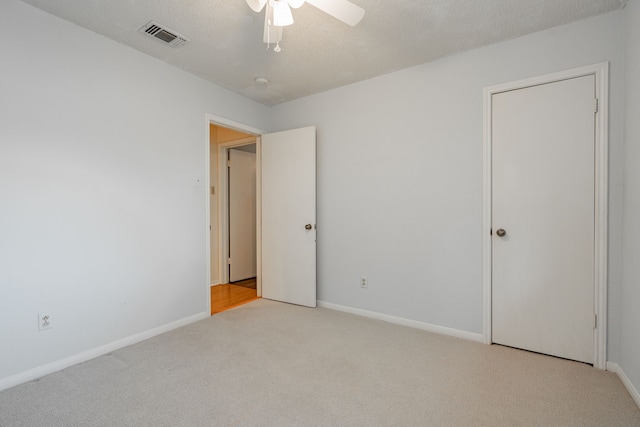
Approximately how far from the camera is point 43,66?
6.86 ft

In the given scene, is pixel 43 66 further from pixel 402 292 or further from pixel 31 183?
pixel 402 292

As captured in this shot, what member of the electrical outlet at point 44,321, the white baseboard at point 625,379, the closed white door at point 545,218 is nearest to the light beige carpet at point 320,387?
the white baseboard at point 625,379

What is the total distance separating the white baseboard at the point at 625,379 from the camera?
1.78 metres

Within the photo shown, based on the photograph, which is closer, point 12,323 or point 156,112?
point 12,323

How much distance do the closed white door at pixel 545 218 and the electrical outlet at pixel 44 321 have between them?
335 centimetres

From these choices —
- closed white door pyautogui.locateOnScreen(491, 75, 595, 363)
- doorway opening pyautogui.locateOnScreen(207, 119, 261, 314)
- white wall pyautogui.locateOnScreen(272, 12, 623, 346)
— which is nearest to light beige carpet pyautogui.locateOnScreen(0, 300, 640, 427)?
closed white door pyautogui.locateOnScreen(491, 75, 595, 363)

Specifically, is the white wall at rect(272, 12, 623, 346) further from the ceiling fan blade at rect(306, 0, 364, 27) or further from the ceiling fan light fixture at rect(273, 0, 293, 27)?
the ceiling fan light fixture at rect(273, 0, 293, 27)

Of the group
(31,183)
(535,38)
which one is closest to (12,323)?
(31,183)

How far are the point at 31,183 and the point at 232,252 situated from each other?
290 cm

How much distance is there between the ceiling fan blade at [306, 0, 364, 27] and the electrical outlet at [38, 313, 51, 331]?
263 cm

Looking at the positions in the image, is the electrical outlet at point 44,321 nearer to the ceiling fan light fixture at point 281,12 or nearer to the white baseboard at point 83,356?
the white baseboard at point 83,356

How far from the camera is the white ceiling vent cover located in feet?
7.36

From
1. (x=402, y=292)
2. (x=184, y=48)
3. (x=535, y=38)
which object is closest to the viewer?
(x=535, y=38)

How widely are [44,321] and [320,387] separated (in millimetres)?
1933
